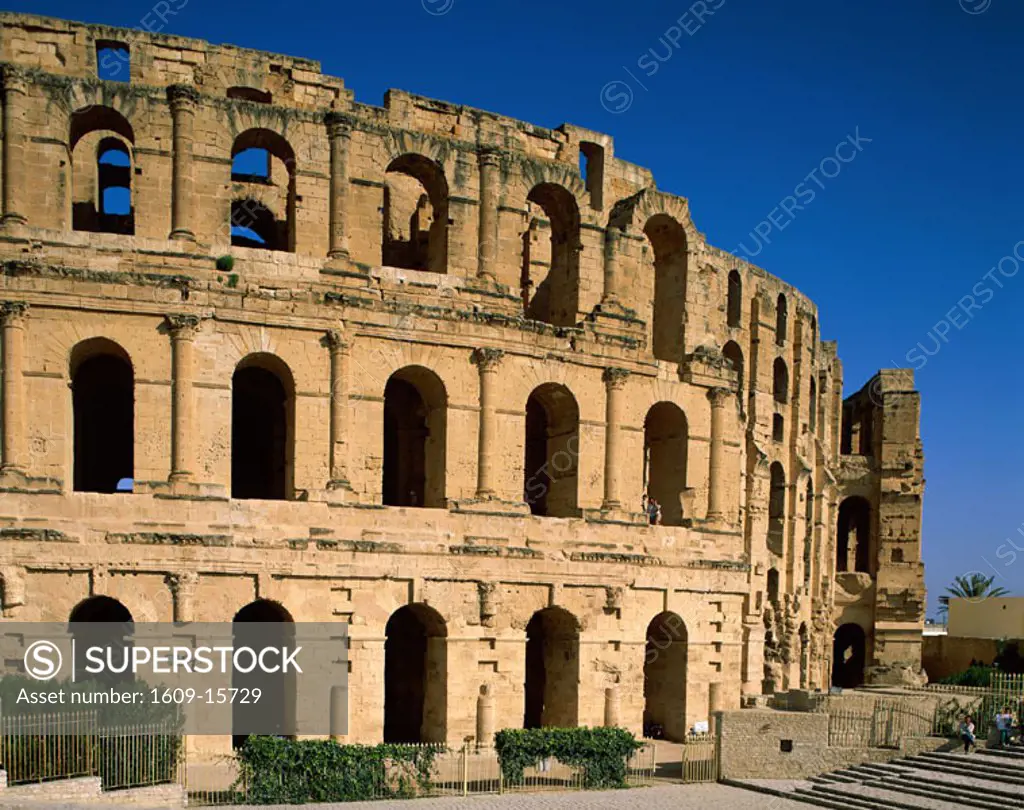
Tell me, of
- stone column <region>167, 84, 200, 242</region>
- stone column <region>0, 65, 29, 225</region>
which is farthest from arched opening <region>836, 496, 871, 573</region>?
stone column <region>0, 65, 29, 225</region>

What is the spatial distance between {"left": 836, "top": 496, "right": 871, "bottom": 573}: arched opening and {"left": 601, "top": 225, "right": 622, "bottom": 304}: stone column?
76.1 feet

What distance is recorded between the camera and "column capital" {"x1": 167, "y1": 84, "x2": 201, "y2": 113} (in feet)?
81.0

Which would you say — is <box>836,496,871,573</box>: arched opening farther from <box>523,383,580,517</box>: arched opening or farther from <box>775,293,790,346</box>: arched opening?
<box>523,383,580,517</box>: arched opening

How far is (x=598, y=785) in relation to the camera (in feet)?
72.6

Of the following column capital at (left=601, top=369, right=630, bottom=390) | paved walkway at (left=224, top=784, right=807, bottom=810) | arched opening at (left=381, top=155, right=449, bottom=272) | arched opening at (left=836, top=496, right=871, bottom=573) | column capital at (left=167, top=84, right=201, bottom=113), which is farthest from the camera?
arched opening at (left=836, top=496, right=871, bottom=573)

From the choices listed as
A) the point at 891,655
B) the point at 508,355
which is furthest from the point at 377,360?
the point at 891,655

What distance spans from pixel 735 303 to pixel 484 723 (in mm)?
17930

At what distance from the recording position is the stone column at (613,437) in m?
27.9

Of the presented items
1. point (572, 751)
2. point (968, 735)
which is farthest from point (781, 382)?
point (572, 751)

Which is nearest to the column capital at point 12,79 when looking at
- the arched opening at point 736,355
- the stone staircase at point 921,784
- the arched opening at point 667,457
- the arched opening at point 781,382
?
the arched opening at point 667,457

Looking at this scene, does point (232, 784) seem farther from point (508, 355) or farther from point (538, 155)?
point (538, 155)

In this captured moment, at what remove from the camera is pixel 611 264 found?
29141 millimetres

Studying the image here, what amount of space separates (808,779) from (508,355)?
1167 centimetres

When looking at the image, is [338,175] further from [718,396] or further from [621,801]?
[621,801]
